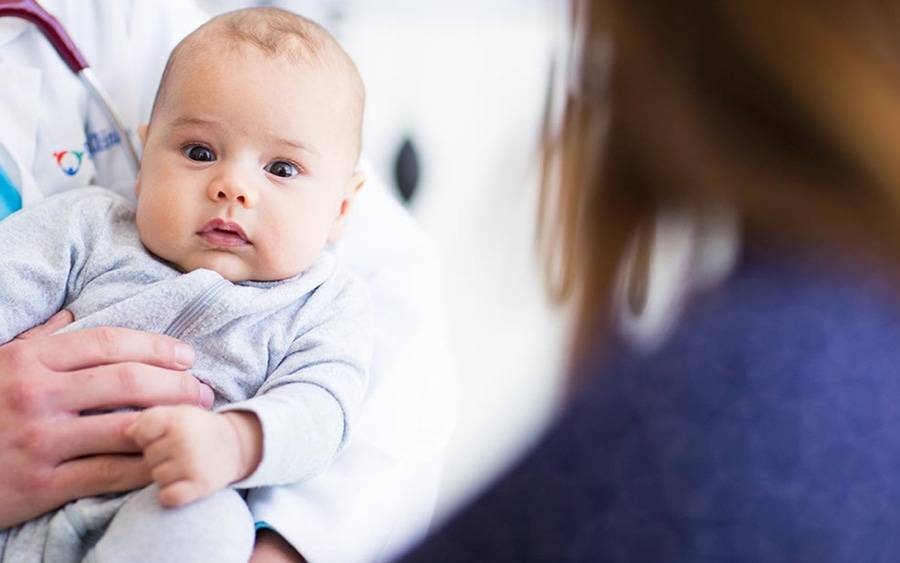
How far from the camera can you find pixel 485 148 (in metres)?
1.33

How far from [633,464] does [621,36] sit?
71 cm

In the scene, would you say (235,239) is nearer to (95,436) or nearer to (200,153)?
(200,153)

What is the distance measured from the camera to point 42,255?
0.81m

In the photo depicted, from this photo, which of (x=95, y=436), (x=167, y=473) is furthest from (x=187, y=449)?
(x=95, y=436)

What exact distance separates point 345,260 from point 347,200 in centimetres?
8

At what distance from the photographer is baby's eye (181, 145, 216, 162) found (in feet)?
2.75

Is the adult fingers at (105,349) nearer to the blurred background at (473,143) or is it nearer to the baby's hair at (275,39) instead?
the baby's hair at (275,39)

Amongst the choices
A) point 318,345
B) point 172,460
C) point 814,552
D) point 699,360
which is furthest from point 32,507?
point 814,552

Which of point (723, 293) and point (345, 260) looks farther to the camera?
point (723, 293)

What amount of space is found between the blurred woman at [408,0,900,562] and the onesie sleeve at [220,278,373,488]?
247 millimetres

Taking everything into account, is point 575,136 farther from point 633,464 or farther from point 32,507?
point 32,507

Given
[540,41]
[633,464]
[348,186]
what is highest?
[540,41]

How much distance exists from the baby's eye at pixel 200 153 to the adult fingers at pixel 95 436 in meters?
0.26

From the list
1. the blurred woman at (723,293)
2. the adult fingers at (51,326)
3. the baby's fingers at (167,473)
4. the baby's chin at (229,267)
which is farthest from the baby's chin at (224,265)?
the blurred woman at (723,293)
